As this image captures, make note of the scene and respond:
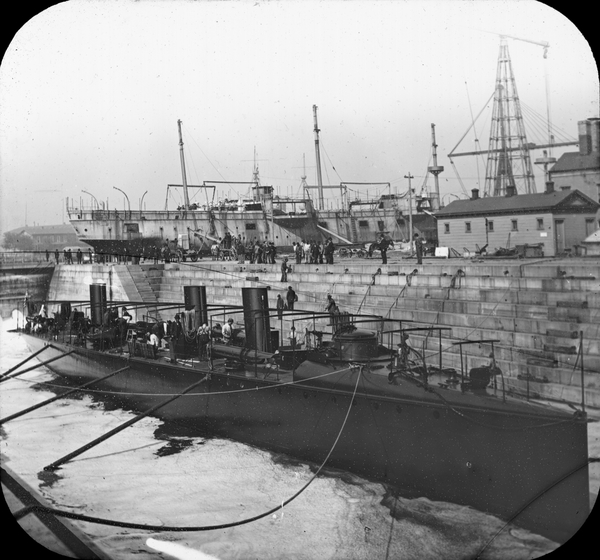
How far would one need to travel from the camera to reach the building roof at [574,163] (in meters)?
20.5

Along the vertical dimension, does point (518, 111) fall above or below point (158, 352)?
above

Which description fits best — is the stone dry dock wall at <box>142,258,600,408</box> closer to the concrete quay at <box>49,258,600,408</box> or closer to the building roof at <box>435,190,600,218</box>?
the concrete quay at <box>49,258,600,408</box>

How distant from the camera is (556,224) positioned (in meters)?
22.7

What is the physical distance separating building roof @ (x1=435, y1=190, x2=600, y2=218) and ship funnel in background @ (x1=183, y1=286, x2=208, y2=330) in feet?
41.0

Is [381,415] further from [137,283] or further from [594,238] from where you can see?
[137,283]

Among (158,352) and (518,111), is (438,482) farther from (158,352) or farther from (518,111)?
(518,111)

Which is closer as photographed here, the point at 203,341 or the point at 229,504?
the point at 229,504

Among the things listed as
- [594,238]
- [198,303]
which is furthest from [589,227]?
[198,303]

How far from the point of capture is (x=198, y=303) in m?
17.9

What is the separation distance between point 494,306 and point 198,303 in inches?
319

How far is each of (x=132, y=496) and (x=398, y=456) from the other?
508cm

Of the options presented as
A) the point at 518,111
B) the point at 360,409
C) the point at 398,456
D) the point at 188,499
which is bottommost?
the point at 188,499

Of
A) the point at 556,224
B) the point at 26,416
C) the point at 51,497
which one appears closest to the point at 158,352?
the point at 26,416

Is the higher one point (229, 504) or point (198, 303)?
point (198, 303)
